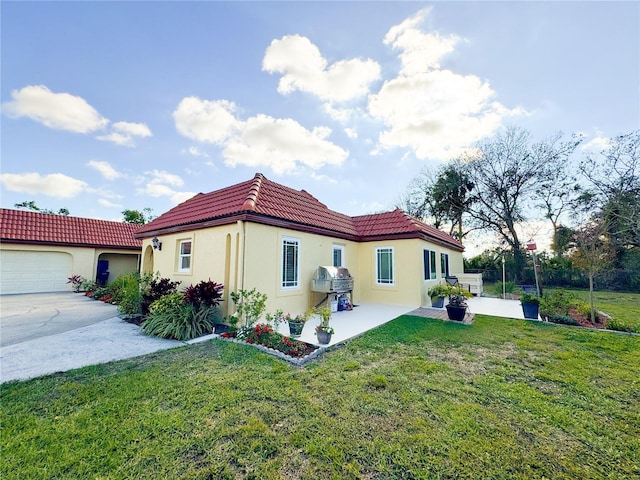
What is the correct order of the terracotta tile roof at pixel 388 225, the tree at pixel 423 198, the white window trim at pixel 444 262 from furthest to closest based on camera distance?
the tree at pixel 423 198 < the white window trim at pixel 444 262 < the terracotta tile roof at pixel 388 225

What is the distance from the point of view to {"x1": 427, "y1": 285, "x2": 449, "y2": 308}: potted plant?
1121 cm

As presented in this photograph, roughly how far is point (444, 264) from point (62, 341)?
57.2ft

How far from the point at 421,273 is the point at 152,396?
428 inches

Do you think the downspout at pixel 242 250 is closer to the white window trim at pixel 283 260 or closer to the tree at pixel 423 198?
the white window trim at pixel 283 260

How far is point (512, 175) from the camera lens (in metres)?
22.8

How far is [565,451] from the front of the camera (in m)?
2.84

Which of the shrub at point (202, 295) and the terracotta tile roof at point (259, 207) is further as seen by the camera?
the terracotta tile roof at point (259, 207)

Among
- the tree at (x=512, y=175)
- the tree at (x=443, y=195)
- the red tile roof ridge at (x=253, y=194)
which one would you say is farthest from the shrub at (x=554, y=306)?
the tree at (x=443, y=195)

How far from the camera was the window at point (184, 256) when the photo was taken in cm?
1057

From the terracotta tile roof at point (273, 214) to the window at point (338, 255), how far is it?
644 mm

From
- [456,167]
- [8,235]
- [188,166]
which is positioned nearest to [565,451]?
[188,166]

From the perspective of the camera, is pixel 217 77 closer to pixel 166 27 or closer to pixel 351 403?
pixel 166 27

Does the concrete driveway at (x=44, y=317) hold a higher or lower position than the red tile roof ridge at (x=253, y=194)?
lower

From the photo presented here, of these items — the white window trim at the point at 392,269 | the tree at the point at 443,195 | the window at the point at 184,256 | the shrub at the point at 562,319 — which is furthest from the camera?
the tree at the point at 443,195
